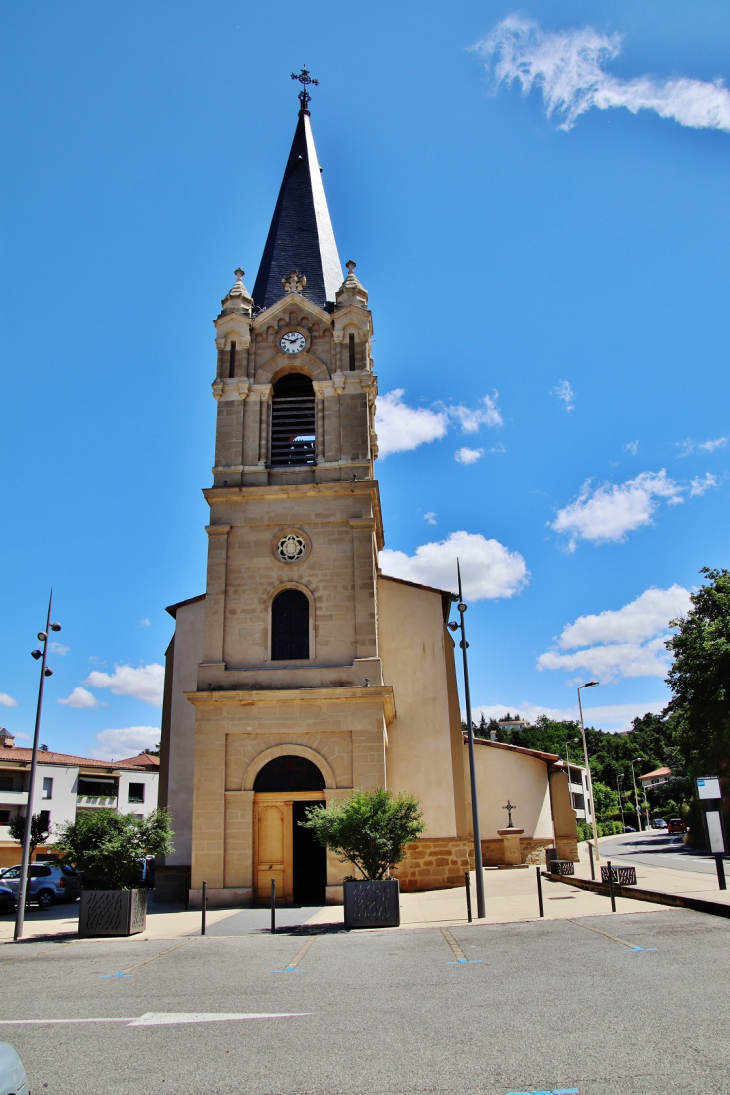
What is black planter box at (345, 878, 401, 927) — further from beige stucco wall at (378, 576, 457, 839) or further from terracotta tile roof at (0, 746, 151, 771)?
terracotta tile roof at (0, 746, 151, 771)

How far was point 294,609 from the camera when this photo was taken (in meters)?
23.1

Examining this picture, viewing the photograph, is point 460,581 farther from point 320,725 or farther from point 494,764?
point 494,764

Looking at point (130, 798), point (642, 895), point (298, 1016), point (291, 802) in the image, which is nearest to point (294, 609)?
point (291, 802)

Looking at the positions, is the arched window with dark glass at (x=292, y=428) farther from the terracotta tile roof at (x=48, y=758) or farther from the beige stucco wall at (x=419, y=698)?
the terracotta tile roof at (x=48, y=758)

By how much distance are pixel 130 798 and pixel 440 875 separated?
136ft

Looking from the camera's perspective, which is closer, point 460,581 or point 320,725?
point 460,581

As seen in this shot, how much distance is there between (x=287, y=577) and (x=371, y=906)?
34.3ft

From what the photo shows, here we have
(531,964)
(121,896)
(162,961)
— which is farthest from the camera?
(121,896)

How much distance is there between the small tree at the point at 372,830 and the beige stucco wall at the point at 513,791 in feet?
52.3

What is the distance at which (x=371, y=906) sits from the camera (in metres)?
15.2

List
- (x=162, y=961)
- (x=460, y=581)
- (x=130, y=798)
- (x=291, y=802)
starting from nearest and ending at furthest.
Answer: (x=162, y=961), (x=460, y=581), (x=291, y=802), (x=130, y=798)

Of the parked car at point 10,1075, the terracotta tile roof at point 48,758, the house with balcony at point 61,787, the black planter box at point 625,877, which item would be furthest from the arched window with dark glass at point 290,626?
A: the terracotta tile roof at point 48,758

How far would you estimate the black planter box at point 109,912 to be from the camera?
15.1 metres

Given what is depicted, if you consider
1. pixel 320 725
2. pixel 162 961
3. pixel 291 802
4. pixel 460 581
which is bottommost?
pixel 162 961
